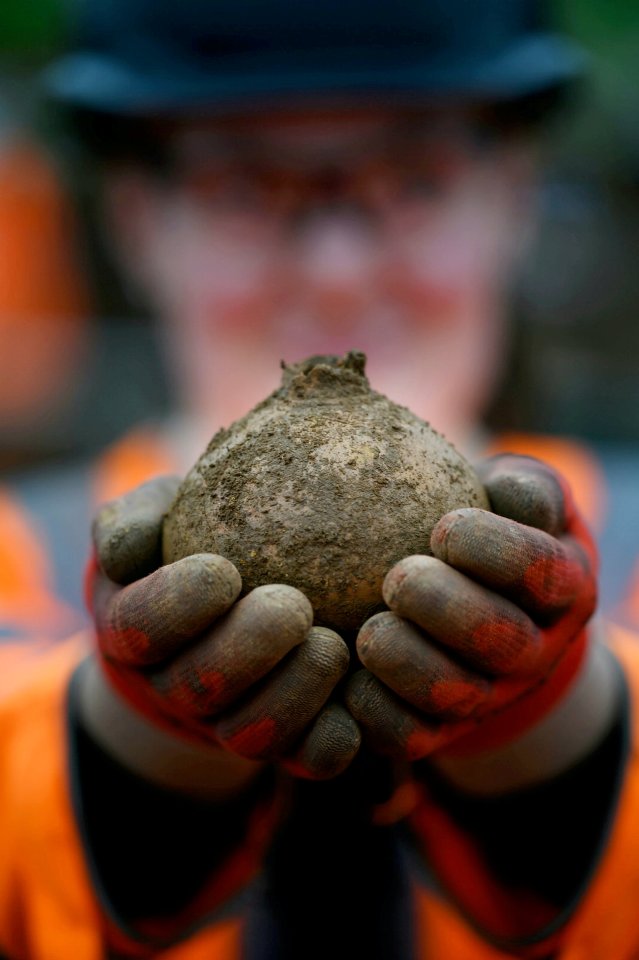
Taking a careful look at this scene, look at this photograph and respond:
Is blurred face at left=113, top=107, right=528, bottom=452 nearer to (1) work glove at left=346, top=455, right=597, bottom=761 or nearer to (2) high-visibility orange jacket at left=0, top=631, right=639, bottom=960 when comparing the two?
(2) high-visibility orange jacket at left=0, top=631, right=639, bottom=960

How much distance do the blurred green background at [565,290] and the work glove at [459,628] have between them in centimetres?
361

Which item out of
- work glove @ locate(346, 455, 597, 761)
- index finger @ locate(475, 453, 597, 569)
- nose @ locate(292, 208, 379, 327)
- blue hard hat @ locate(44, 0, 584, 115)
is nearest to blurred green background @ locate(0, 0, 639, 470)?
blue hard hat @ locate(44, 0, 584, 115)

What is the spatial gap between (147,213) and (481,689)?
243 cm

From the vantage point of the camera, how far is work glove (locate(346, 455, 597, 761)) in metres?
1.38

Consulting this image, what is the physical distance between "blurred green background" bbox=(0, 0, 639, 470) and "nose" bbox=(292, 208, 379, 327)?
6.38 feet

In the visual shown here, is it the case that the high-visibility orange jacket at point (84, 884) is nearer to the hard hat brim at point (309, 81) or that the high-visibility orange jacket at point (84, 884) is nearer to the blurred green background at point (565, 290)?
the hard hat brim at point (309, 81)

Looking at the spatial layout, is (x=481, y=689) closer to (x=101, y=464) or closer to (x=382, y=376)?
A: (x=382, y=376)

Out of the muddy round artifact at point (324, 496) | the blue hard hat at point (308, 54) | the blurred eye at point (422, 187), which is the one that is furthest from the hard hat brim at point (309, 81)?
the muddy round artifact at point (324, 496)

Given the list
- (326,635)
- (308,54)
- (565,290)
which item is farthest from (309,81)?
(565,290)

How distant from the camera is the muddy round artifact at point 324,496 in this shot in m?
1.48

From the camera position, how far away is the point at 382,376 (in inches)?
124

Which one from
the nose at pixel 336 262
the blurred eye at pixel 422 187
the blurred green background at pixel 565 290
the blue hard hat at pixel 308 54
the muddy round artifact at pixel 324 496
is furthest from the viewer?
the blurred green background at pixel 565 290

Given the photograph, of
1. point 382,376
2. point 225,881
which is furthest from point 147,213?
point 225,881

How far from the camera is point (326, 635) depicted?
1408 mm
